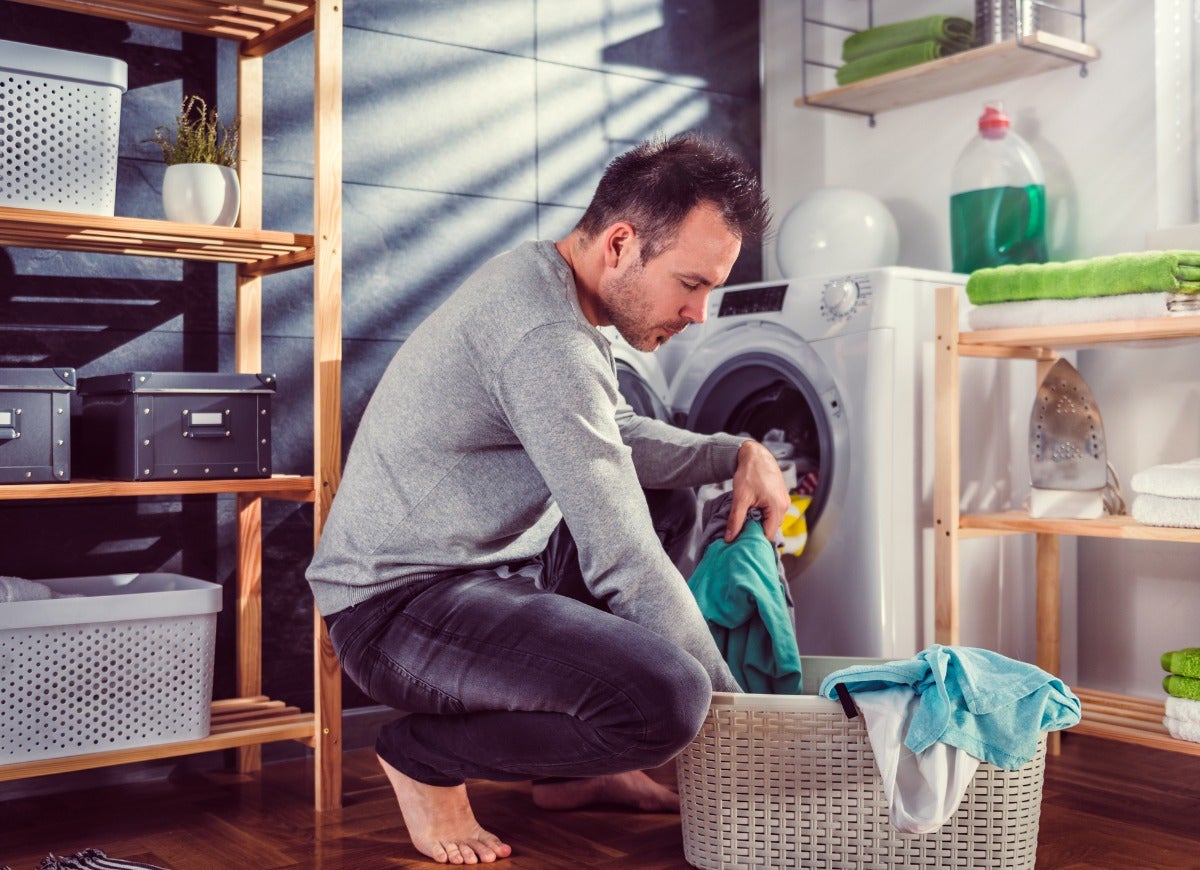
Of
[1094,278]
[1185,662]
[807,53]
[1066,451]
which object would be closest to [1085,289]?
[1094,278]

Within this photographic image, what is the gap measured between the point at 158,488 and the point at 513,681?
71 cm

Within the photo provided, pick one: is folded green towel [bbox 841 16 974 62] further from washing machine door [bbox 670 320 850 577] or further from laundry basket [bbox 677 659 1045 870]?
laundry basket [bbox 677 659 1045 870]

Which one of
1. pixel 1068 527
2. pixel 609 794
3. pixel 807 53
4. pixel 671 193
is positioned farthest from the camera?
pixel 807 53

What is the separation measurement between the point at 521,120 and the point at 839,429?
1003 mm

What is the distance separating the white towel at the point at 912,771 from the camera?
146 cm

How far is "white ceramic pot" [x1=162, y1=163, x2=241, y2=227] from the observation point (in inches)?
79.4

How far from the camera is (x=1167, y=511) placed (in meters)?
2.02

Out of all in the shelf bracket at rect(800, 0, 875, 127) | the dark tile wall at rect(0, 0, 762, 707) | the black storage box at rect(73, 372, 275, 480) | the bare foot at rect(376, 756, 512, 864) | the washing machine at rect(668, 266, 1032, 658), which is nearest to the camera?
the bare foot at rect(376, 756, 512, 864)

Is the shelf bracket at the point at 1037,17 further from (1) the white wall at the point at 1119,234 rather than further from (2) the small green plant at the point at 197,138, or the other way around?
(2) the small green plant at the point at 197,138

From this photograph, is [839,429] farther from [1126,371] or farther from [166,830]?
[166,830]

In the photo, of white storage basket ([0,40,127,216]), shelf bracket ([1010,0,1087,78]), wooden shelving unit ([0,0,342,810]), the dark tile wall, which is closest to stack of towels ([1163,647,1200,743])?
shelf bracket ([1010,0,1087,78])

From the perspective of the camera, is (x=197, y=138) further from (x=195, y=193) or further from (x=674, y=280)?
(x=674, y=280)

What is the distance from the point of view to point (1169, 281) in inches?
77.8

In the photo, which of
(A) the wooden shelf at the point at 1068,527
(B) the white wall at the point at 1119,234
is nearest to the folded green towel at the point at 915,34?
(B) the white wall at the point at 1119,234
